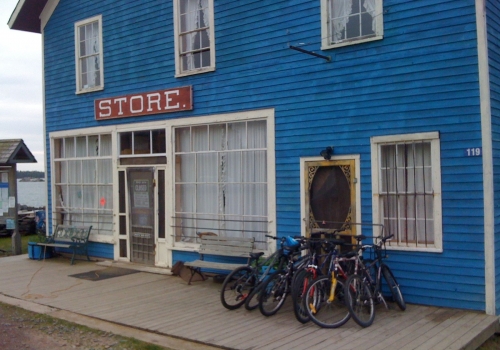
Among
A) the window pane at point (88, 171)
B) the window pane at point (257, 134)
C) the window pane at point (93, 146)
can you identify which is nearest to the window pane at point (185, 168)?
the window pane at point (257, 134)

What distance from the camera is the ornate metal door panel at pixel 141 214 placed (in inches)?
473

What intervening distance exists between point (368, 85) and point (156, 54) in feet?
16.5

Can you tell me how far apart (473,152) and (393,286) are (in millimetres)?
2156

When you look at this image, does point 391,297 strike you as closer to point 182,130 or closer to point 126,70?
point 182,130

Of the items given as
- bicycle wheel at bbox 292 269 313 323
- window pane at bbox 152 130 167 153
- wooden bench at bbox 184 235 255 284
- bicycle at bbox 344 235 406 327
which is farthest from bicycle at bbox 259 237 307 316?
window pane at bbox 152 130 167 153

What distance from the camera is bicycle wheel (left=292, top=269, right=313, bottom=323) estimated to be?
7.26 meters

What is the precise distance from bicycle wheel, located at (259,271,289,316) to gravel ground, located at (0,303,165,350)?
173cm

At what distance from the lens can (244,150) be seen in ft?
34.0

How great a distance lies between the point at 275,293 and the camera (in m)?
7.90

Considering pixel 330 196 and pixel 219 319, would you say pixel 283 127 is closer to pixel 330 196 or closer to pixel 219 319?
pixel 330 196

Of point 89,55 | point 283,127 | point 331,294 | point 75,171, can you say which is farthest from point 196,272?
point 89,55

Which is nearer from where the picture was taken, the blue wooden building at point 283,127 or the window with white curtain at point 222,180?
the blue wooden building at point 283,127

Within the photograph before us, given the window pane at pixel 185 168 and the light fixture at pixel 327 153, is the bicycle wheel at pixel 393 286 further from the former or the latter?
the window pane at pixel 185 168

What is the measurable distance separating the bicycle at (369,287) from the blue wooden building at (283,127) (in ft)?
1.38
